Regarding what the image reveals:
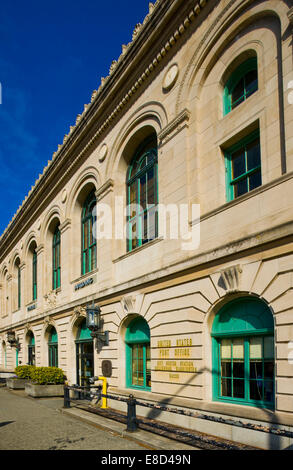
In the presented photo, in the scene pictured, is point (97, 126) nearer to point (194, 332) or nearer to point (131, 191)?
point (131, 191)

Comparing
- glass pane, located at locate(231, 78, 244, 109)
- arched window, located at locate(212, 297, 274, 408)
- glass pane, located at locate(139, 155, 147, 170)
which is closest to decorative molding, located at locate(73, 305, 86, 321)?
glass pane, located at locate(139, 155, 147, 170)

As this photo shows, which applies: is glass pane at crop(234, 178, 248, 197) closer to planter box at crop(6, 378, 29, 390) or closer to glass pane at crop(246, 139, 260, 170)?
glass pane at crop(246, 139, 260, 170)

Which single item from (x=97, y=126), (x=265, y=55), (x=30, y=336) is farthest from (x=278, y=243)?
(x=30, y=336)

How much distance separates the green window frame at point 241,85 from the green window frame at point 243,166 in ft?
3.96

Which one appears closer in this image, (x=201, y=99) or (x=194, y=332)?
(x=194, y=332)

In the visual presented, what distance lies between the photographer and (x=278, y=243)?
906 cm

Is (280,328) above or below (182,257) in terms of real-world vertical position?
below

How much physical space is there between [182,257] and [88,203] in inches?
386

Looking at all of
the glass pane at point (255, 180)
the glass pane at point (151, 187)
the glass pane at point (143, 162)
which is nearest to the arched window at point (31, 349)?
the glass pane at point (143, 162)

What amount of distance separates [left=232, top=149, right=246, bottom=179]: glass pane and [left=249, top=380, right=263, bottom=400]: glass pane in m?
5.29

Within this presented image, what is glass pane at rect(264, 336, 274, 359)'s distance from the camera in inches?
371

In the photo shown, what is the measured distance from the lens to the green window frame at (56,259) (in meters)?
24.5

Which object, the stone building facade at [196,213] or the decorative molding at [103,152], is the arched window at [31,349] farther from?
the decorative molding at [103,152]

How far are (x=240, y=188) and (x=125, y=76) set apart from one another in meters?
7.77
